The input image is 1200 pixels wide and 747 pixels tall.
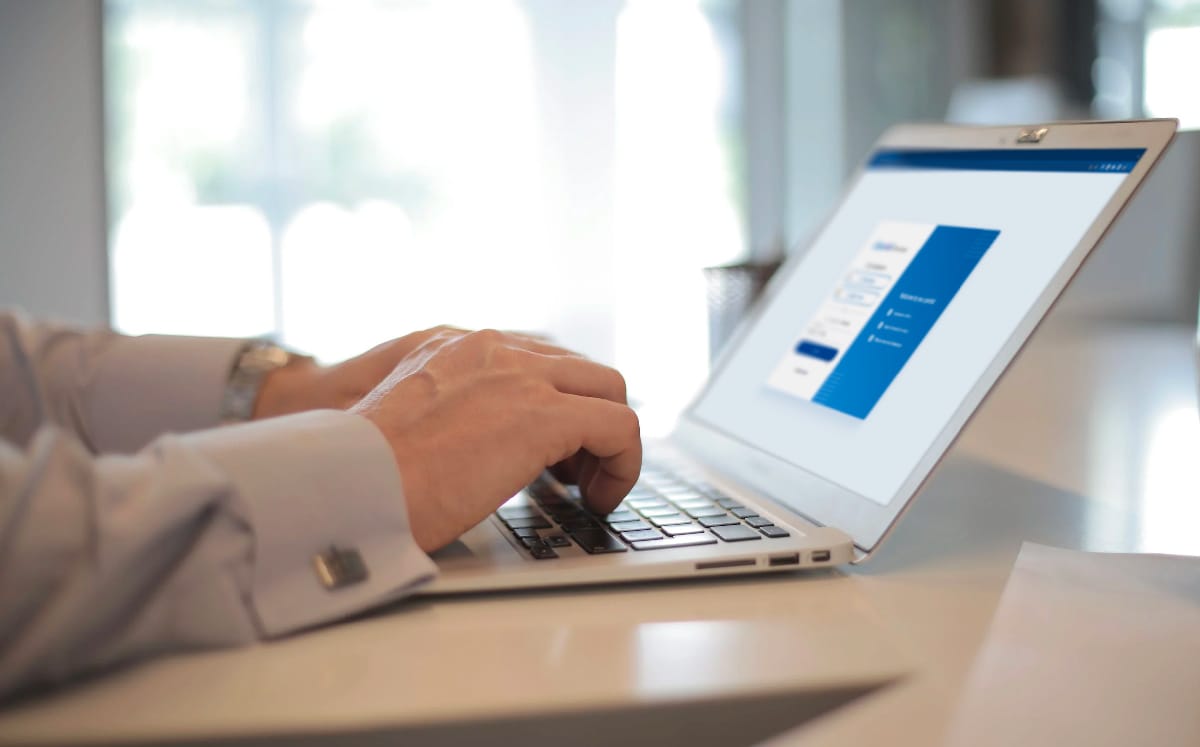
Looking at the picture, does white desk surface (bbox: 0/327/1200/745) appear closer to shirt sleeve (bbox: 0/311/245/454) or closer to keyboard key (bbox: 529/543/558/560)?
keyboard key (bbox: 529/543/558/560)

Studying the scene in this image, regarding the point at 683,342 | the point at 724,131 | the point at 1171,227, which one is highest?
the point at 724,131

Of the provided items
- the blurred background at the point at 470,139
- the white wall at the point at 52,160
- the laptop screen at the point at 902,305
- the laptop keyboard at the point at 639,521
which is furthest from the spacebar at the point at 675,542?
the white wall at the point at 52,160

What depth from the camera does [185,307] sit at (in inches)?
164

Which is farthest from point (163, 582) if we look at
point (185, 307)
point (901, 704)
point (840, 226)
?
point (185, 307)

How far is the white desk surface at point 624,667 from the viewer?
0.39 meters

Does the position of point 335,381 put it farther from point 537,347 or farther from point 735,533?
point 735,533

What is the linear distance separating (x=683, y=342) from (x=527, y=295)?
2.38 feet

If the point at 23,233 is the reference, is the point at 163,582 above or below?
below

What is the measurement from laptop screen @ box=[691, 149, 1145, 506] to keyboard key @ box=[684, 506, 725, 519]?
0.07m

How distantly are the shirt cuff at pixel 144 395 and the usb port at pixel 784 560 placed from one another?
406mm

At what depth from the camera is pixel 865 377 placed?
0.69 meters

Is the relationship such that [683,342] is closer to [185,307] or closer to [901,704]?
[185,307]

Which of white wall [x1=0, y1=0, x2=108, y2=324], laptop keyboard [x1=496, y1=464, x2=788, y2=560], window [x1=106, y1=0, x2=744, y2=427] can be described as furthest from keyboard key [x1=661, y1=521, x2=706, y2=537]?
white wall [x1=0, y1=0, x2=108, y2=324]

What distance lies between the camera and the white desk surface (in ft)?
1.28
